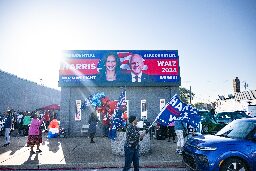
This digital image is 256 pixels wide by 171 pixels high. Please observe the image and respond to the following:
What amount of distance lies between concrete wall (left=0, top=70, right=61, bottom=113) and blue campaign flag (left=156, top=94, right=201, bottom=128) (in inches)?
947

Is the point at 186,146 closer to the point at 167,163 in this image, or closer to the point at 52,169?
the point at 167,163

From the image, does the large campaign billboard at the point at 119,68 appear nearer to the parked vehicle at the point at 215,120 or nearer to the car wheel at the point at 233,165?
the parked vehicle at the point at 215,120

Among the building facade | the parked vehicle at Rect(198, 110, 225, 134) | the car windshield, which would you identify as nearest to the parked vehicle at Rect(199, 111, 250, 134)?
the parked vehicle at Rect(198, 110, 225, 134)

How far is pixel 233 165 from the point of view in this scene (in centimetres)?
620

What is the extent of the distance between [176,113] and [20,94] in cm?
2914

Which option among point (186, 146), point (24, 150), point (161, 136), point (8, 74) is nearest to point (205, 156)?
point (186, 146)

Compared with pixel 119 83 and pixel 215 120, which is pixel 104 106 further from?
pixel 215 120

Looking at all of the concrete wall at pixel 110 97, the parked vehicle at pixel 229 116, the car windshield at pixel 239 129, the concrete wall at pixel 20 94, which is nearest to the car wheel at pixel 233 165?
the car windshield at pixel 239 129

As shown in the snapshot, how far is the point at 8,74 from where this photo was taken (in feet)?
97.3

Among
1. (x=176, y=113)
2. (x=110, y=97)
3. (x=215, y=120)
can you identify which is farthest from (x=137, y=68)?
(x=176, y=113)

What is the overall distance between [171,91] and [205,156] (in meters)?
14.1

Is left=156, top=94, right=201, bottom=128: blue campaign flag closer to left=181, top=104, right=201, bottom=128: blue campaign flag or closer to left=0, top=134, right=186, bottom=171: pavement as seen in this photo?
left=181, top=104, right=201, bottom=128: blue campaign flag

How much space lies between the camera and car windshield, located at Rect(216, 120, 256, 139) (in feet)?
22.6

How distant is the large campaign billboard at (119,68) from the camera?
64.6 feet
